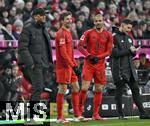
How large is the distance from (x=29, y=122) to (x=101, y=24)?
2.94 m

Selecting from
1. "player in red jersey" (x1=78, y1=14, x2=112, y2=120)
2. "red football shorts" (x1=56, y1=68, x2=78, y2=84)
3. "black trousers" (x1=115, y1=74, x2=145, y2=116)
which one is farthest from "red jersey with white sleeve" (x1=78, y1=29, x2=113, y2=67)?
"black trousers" (x1=115, y1=74, x2=145, y2=116)

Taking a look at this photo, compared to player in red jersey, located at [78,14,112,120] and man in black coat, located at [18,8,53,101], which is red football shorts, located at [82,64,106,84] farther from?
man in black coat, located at [18,8,53,101]

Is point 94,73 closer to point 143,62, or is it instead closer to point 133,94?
point 133,94

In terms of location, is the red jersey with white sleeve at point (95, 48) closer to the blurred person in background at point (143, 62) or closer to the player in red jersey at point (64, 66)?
the player in red jersey at point (64, 66)

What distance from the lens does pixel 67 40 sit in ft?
48.7

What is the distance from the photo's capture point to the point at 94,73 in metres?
15.4

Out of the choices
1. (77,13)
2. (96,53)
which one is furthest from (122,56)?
(77,13)

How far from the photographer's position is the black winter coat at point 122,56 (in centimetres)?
1570

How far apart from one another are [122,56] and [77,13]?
27.1 feet

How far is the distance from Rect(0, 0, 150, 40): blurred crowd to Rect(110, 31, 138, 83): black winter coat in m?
5.08

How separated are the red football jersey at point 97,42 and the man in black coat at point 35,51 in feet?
3.91

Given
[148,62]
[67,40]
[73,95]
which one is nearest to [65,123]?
[73,95]

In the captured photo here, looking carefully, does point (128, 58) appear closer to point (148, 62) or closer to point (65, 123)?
point (65, 123)

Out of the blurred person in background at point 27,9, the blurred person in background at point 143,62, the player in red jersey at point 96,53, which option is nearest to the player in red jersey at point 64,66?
the player in red jersey at point 96,53
